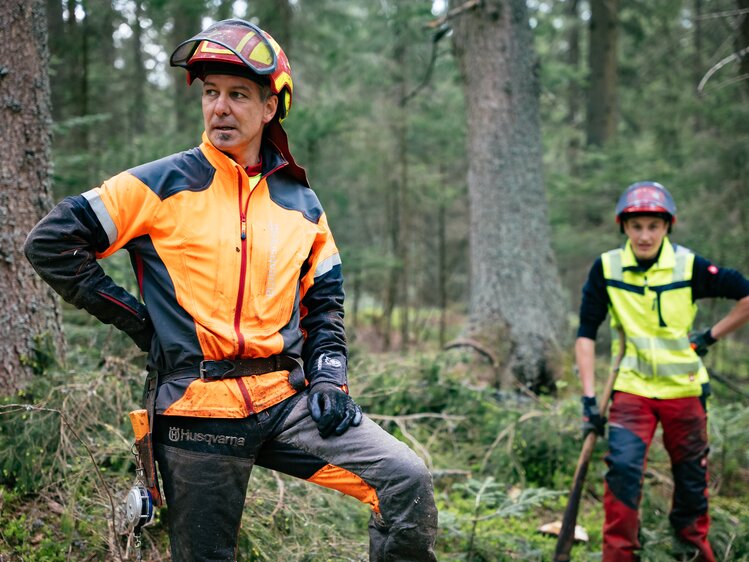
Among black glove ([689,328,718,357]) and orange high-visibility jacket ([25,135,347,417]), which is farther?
black glove ([689,328,718,357])

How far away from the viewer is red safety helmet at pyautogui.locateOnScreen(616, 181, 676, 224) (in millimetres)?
4480

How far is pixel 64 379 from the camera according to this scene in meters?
4.26

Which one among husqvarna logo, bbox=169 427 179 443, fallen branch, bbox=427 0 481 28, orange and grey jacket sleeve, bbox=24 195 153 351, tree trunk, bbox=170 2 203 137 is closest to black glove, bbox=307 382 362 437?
husqvarna logo, bbox=169 427 179 443

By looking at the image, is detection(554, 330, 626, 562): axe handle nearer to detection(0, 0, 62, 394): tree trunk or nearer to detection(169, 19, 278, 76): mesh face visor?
detection(169, 19, 278, 76): mesh face visor

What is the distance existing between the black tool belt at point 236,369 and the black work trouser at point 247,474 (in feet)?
0.58

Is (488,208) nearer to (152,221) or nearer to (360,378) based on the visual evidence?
(360,378)

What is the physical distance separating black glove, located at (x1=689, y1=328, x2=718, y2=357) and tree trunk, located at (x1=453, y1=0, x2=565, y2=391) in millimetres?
3233

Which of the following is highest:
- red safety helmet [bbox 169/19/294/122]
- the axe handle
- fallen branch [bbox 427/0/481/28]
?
fallen branch [bbox 427/0/481/28]

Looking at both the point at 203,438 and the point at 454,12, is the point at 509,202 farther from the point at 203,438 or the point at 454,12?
the point at 203,438

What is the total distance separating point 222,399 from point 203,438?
0.18 metres

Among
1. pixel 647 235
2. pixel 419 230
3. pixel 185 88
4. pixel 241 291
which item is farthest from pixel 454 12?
pixel 419 230

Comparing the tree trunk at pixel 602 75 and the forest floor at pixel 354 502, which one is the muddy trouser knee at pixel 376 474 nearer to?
the forest floor at pixel 354 502

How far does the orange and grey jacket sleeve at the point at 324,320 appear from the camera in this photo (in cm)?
304

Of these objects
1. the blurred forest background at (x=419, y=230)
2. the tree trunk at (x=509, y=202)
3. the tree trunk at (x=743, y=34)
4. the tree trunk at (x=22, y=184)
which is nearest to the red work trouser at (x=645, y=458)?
the blurred forest background at (x=419, y=230)
